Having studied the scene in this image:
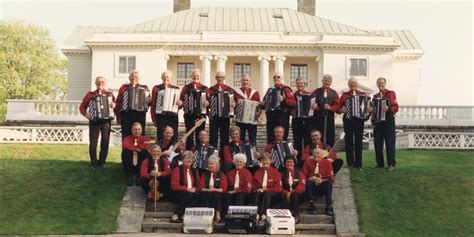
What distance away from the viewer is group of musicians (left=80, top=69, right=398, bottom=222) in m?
14.0

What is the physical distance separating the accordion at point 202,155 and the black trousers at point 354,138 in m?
3.14

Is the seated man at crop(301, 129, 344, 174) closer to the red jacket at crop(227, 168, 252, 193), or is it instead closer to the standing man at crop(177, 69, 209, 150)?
the red jacket at crop(227, 168, 252, 193)

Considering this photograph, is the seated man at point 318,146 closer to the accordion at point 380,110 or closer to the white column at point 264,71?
the accordion at point 380,110

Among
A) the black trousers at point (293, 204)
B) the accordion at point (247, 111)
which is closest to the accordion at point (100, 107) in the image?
the accordion at point (247, 111)

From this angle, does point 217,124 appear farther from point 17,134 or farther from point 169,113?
point 17,134

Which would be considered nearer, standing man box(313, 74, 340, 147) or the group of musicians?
the group of musicians

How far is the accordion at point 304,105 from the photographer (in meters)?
16.3

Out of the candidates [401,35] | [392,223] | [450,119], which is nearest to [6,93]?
[401,35]

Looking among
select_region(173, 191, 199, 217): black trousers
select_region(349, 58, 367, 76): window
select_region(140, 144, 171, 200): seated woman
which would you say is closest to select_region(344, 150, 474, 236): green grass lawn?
select_region(173, 191, 199, 217): black trousers

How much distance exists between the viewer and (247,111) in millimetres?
16281

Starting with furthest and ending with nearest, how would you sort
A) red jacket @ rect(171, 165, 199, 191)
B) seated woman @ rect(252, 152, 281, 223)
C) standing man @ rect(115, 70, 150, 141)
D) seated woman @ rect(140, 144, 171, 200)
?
standing man @ rect(115, 70, 150, 141)
seated woman @ rect(140, 144, 171, 200)
red jacket @ rect(171, 165, 199, 191)
seated woman @ rect(252, 152, 281, 223)

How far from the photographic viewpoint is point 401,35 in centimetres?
4909

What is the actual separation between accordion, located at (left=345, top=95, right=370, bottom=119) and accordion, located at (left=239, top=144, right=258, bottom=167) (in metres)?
2.46

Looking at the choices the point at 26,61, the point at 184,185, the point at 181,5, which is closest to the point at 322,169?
the point at 184,185
